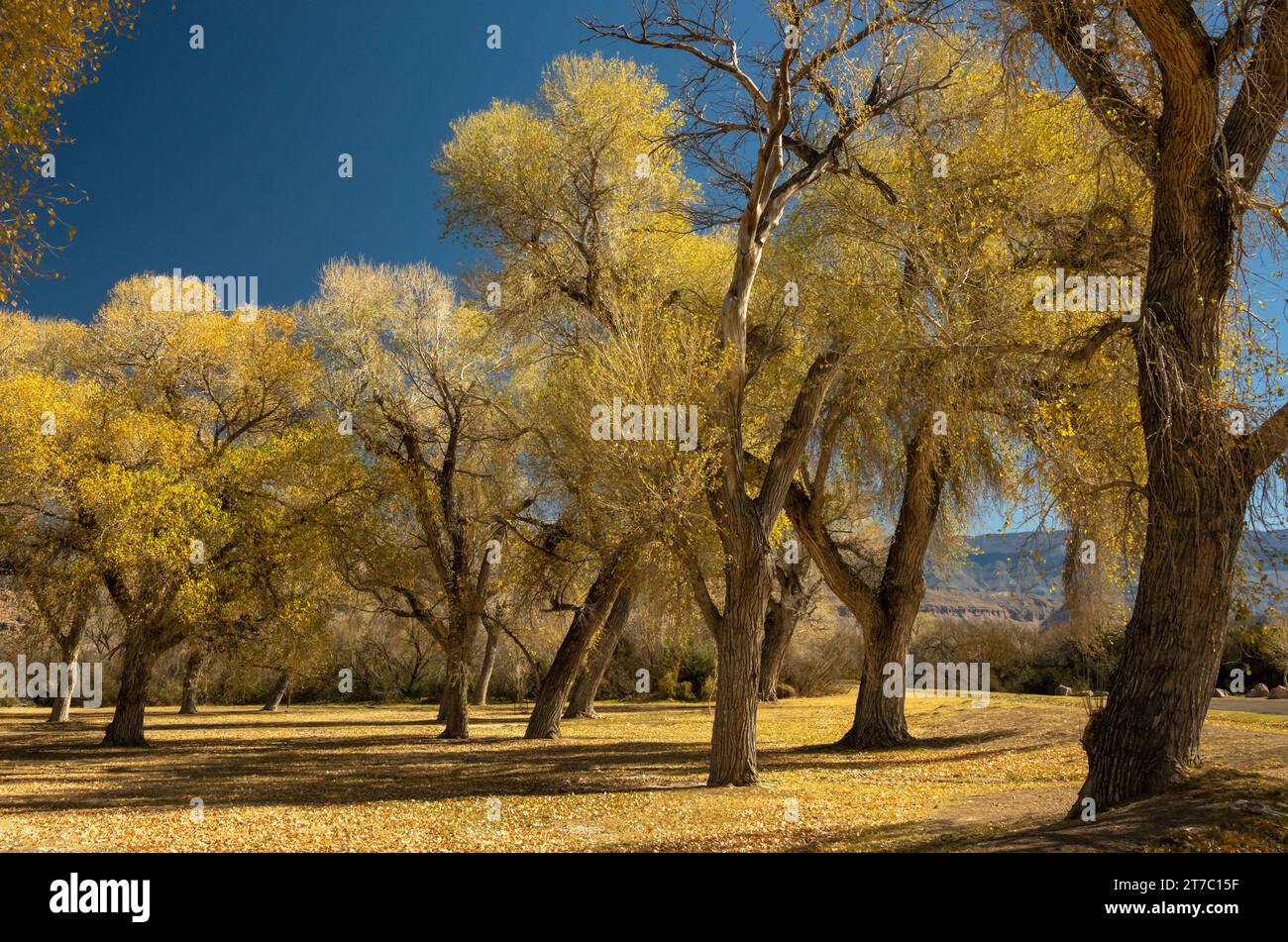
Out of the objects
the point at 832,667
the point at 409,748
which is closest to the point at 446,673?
the point at 409,748

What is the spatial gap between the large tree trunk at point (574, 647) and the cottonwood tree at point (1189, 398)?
38.6 ft

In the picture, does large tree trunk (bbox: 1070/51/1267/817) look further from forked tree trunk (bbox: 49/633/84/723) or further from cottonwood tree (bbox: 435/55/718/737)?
forked tree trunk (bbox: 49/633/84/723)

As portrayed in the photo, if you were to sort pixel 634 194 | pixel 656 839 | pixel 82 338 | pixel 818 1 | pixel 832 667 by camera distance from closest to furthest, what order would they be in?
pixel 656 839 → pixel 818 1 → pixel 634 194 → pixel 82 338 → pixel 832 667

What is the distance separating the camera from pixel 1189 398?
7.59m

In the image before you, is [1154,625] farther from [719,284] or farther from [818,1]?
[719,284]

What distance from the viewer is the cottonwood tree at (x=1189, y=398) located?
759 centimetres

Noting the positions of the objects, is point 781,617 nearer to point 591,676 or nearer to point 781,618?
point 781,618

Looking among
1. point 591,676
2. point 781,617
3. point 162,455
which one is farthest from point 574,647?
point 781,617

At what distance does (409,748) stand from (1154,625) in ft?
53.0

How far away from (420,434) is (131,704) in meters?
8.69

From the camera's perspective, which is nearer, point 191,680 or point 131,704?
point 131,704

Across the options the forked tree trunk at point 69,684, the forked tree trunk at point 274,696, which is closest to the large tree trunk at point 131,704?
the forked tree trunk at point 69,684

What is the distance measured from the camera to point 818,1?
11.3 metres

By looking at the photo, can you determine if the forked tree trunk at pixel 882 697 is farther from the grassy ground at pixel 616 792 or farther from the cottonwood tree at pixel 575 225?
the cottonwood tree at pixel 575 225
